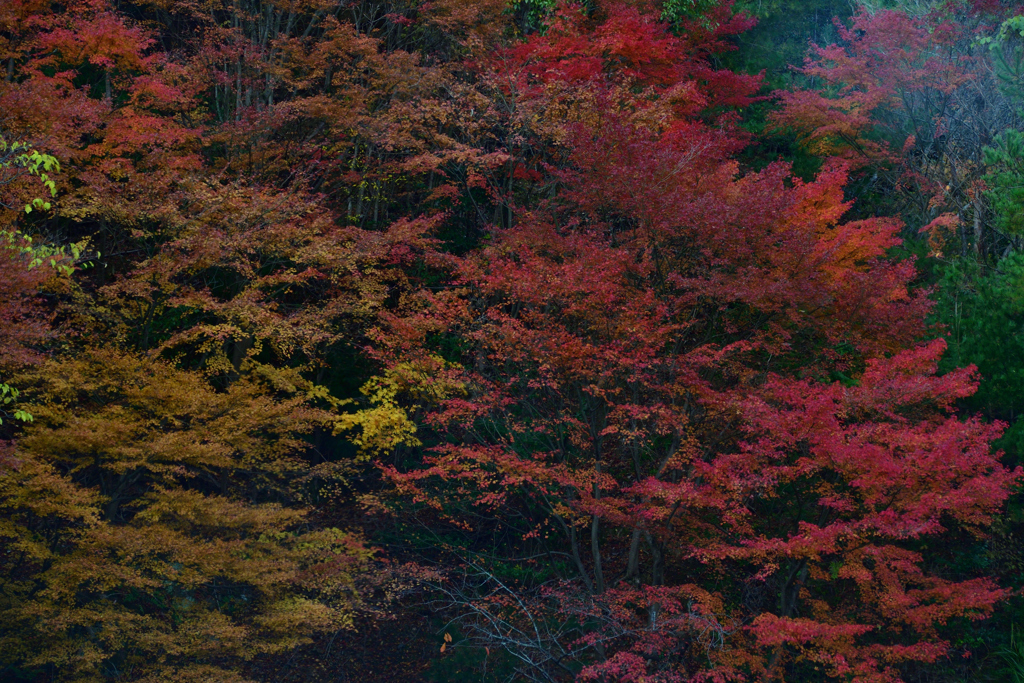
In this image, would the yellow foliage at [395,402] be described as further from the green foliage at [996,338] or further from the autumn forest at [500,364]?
the green foliage at [996,338]

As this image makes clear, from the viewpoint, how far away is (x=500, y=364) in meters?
14.3

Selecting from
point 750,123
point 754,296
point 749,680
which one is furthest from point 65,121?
point 750,123

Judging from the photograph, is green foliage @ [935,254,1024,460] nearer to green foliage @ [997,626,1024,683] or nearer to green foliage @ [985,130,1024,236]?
green foliage @ [985,130,1024,236]

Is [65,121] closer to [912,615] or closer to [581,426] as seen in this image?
[581,426]

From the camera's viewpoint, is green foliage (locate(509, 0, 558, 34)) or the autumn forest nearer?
the autumn forest

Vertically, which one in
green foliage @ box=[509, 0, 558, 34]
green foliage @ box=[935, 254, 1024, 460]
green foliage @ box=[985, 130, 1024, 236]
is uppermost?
green foliage @ box=[509, 0, 558, 34]

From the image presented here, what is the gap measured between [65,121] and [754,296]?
36.4 feet

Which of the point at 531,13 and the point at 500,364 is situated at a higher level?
the point at 531,13

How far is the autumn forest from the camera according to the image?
35.7 ft

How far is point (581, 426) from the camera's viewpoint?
12.2 meters

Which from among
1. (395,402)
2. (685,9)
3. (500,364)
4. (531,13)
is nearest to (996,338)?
(500,364)

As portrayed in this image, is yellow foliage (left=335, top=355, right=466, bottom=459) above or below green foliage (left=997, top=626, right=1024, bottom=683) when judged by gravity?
above

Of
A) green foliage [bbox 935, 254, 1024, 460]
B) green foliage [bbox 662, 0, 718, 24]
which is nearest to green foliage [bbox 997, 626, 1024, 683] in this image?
green foliage [bbox 935, 254, 1024, 460]

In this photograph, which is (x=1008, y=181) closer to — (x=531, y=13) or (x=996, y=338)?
(x=996, y=338)
